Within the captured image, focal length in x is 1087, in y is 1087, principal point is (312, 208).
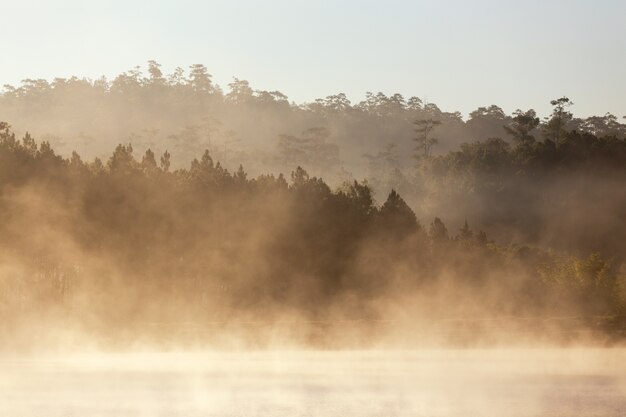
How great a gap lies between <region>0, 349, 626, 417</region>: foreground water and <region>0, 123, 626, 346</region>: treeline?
1524cm

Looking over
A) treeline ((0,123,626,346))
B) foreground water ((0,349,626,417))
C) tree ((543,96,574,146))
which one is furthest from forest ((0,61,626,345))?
tree ((543,96,574,146))

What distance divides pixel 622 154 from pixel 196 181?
170 ft

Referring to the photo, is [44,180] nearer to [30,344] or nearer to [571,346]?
[30,344]

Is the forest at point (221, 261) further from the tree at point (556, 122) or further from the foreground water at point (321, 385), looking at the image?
the tree at point (556, 122)

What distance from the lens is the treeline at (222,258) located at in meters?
49.2

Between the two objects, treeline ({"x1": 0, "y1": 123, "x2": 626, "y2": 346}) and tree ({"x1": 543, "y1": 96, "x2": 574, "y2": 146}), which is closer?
treeline ({"x1": 0, "y1": 123, "x2": 626, "y2": 346})

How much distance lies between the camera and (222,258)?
2111 inches

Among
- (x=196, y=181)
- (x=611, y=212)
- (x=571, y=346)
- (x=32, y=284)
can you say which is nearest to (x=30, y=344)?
(x=32, y=284)

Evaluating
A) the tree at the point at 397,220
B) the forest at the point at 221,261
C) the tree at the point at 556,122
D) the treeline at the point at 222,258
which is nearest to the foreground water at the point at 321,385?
the forest at the point at 221,261

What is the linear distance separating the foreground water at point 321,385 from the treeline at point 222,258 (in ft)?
50.0

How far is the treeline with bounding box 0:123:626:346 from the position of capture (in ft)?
161

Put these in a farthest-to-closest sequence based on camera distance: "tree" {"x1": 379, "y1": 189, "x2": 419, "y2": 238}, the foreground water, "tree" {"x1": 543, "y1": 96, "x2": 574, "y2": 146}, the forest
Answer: "tree" {"x1": 543, "y1": 96, "x2": 574, "y2": 146}, "tree" {"x1": 379, "y1": 189, "x2": 419, "y2": 238}, the forest, the foreground water

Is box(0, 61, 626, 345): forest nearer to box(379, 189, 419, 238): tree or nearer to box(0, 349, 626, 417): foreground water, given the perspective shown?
box(379, 189, 419, 238): tree

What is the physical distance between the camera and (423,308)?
49.9 metres
